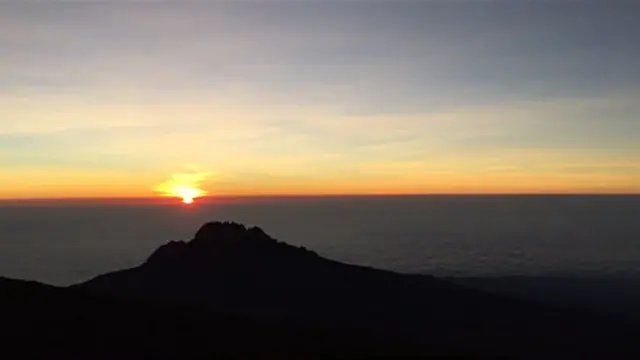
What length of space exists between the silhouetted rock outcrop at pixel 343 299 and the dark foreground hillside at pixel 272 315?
0.39 ft

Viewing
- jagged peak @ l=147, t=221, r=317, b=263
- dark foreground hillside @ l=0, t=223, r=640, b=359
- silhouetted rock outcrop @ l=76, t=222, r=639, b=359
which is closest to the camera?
dark foreground hillside @ l=0, t=223, r=640, b=359

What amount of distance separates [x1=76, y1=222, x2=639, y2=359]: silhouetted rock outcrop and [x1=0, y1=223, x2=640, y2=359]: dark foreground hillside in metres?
0.12

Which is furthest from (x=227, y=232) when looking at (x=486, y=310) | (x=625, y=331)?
(x=625, y=331)

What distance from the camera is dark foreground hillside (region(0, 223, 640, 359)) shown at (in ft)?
98.0

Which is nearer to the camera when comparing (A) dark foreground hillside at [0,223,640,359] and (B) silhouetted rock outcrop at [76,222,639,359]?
(A) dark foreground hillside at [0,223,640,359]

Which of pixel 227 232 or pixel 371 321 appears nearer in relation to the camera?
pixel 371 321

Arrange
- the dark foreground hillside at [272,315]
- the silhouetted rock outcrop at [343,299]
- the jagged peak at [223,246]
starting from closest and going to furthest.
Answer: the dark foreground hillside at [272,315] < the silhouetted rock outcrop at [343,299] < the jagged peak at [223,246]

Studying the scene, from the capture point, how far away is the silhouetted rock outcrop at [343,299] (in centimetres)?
4597

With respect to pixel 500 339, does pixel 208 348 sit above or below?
above

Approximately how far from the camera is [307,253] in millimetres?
55688

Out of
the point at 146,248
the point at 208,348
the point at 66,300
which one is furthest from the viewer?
the point at 146,248

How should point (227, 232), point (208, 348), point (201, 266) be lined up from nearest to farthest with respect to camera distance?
point (208, 348) → point (201, 266) → point (227, 232)

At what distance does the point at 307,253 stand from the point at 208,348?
26225mm

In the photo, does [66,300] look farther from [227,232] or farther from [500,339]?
[500,339]
